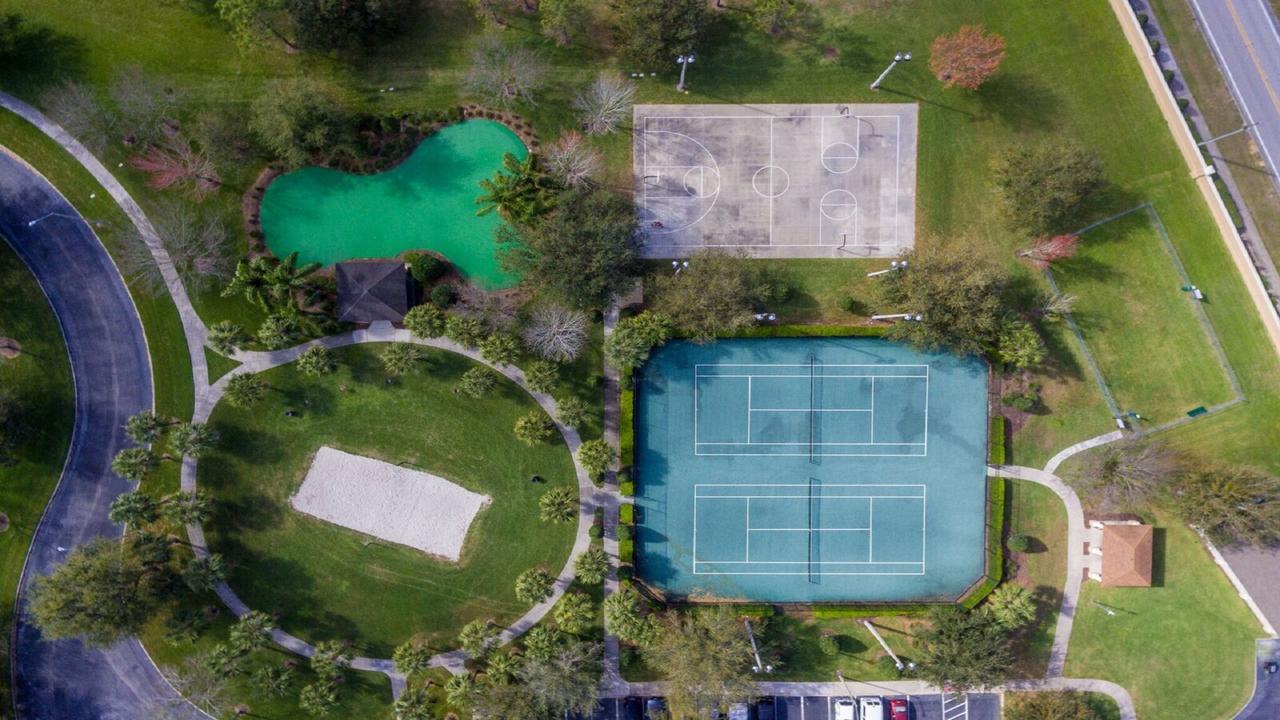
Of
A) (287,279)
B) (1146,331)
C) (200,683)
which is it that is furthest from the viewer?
(1146,331)

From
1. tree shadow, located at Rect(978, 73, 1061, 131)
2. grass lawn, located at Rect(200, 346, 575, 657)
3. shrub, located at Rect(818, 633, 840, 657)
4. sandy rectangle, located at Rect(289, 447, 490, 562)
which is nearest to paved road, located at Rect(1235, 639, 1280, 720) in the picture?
shrub, located at Rect(818, 633, 840, 657)

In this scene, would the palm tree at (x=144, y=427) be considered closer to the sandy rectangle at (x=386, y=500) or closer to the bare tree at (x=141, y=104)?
the sandy rectangle at (x=386, y=500)

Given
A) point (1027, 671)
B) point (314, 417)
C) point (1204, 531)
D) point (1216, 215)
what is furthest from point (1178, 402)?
point (314, 417)

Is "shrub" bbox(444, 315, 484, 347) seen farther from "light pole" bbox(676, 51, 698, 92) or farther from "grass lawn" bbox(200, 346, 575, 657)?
"light pole" bbox(676, 51, 698, 92)

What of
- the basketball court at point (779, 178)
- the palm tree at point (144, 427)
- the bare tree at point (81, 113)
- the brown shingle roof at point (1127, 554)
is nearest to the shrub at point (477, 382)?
the basketball court at point (779, 178)

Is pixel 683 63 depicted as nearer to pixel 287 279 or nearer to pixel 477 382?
pixel 477 382

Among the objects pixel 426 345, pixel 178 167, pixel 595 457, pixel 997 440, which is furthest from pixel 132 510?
pixel 997 440

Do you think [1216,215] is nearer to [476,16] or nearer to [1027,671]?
[1027,671]
